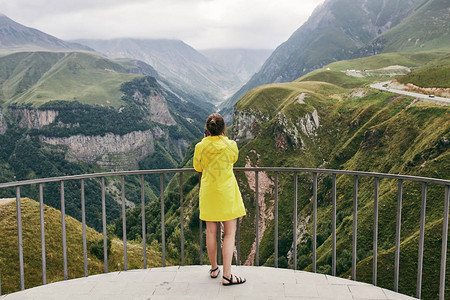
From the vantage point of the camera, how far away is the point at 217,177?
5730 mm

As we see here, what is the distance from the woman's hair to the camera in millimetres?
5668

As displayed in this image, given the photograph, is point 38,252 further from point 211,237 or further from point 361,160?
point 361,160

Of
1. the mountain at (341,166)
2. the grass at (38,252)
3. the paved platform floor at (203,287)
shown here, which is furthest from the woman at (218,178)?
the mountain at (341,166)

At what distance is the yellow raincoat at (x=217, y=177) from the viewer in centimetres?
573

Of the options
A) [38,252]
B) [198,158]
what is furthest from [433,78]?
[198,158]

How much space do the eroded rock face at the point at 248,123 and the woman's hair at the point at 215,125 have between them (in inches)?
3824

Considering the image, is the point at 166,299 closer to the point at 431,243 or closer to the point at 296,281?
the point at 296,281

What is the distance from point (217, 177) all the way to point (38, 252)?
19.4 m

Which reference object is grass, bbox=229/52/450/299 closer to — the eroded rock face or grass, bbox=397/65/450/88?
grass, bbox=397/65/450/88

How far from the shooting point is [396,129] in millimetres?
62812

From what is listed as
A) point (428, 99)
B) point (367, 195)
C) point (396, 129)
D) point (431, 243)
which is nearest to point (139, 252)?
point (431, 243)

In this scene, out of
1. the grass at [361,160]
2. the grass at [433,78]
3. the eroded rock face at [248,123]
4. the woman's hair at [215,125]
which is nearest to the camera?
the woman's hair at [215,125]

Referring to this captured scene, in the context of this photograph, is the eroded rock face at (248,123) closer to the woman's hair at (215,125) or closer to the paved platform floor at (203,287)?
the paved platform floor at (203,287)

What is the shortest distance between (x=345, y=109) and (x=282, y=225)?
3976 cm
